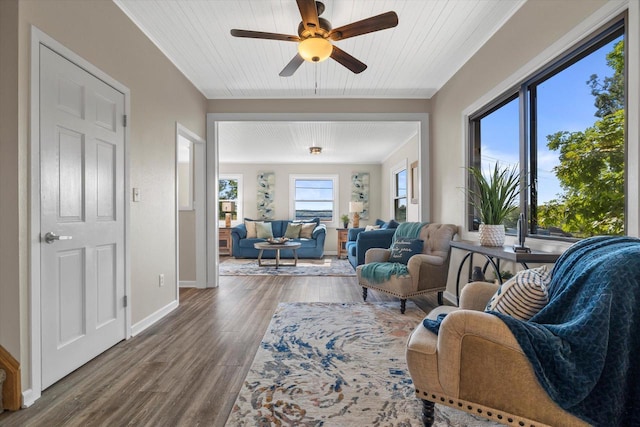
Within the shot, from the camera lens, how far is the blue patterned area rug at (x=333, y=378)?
64.2 inches

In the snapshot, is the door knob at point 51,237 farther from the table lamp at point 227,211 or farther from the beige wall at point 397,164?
the table lamp at point 227,211

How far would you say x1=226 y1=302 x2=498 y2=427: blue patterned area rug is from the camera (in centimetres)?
163

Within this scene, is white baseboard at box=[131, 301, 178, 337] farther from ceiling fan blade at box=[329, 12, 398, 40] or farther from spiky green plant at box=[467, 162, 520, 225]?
spiky green plant at box=[467, 162, 520, 225]

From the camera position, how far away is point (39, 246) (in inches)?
72.9

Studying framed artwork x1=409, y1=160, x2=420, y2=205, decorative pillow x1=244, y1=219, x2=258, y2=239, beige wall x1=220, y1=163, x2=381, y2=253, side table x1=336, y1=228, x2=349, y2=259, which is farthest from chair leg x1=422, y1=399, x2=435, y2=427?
beige wall x1=220, y1=163, x2=381, y2=253

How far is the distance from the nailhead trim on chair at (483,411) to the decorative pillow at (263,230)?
6516mm

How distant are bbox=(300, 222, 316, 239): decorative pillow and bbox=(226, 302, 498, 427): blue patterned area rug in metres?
4.67

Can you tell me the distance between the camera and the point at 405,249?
12.3ft

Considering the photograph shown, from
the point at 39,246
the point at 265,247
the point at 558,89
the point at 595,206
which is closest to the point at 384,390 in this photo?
the point at 595,206

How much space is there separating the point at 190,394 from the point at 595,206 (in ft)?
8.48

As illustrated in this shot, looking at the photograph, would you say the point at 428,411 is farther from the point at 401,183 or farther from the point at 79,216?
the point at 401,183

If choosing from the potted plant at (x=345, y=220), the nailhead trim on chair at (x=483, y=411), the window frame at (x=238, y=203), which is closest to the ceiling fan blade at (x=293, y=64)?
the nailhead trim on chair at (x=483, y=411)

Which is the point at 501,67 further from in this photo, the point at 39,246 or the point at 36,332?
the point at 36,332

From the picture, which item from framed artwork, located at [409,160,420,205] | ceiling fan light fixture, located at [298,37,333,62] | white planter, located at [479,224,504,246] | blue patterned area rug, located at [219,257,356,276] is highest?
ceiling fan light fixture, located at [298,37,333,62]
